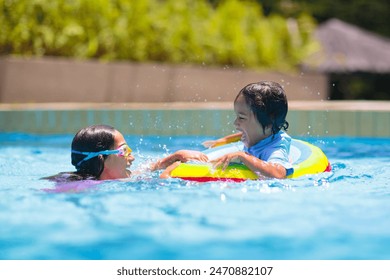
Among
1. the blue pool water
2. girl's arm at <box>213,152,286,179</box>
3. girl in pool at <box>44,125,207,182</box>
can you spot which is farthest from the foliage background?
girl's arm at <box>213,152,286,179</box>

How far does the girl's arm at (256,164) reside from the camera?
4617mm

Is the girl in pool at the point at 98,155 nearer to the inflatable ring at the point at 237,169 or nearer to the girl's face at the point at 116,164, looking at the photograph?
the girl's face at the point at 116,164

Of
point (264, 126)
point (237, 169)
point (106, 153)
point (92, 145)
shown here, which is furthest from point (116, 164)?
point (264, 126)

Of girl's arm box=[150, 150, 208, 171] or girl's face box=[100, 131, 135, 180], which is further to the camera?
girl's arm box=[150, 150, 208, 171]

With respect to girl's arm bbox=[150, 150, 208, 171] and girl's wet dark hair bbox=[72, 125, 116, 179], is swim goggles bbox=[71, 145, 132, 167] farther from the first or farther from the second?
girl's arm bbox=[150, 150, 208, 171]

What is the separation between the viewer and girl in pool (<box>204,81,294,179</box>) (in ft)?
15.5

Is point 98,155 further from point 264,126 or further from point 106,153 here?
point 264,126

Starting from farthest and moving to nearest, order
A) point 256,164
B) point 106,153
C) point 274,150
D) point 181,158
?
point 181,158
point 274,150
point 106,153
point 256,164

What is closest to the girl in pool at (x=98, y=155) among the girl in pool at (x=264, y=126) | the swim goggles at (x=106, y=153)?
the swim goggles at (x=106, y=153)

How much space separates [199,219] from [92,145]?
113 centimetres

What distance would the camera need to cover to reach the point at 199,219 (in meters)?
3.87
